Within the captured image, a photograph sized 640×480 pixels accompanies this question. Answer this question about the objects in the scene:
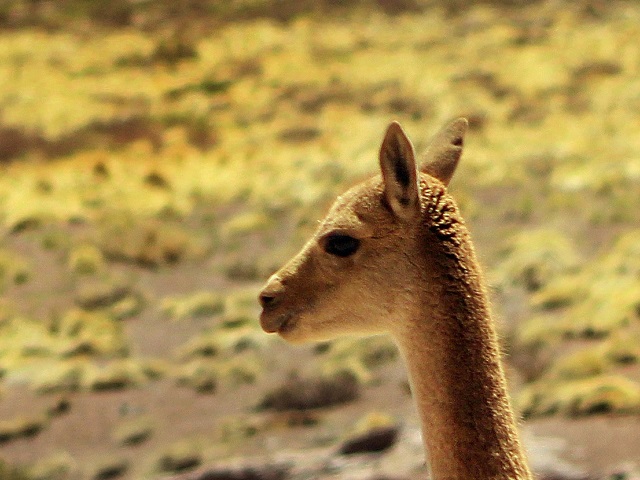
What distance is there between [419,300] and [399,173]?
1.23 feet

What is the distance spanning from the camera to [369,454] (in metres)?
7.91

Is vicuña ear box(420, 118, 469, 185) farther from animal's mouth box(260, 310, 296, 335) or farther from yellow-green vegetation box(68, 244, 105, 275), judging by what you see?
yellow-green vegetation box(68, 244, 105, 275)

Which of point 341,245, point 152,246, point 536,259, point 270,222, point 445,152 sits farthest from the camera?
point 270,222

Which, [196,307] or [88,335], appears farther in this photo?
[196,307]

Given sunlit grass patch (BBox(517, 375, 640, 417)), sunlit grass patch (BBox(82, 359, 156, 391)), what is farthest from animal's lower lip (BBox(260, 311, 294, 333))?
sunlit grass patch (BBox(82, 359, 156, 391))

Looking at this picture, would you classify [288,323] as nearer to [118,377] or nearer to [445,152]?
[445,152]

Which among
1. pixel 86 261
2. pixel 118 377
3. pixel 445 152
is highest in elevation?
pixel 86 261

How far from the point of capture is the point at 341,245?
3.42m

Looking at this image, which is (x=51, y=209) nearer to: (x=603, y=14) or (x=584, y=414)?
(x=584, y=414)

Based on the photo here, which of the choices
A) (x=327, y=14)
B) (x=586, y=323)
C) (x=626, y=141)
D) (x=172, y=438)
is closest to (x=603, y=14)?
(x=327, y=14)

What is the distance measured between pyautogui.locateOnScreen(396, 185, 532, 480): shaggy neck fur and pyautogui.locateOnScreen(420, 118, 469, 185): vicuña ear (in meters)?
0.27

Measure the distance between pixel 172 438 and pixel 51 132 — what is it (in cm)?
2321

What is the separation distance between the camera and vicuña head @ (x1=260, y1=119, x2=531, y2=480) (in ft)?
10.3

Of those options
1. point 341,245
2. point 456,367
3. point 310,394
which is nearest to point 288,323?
point 341,245
